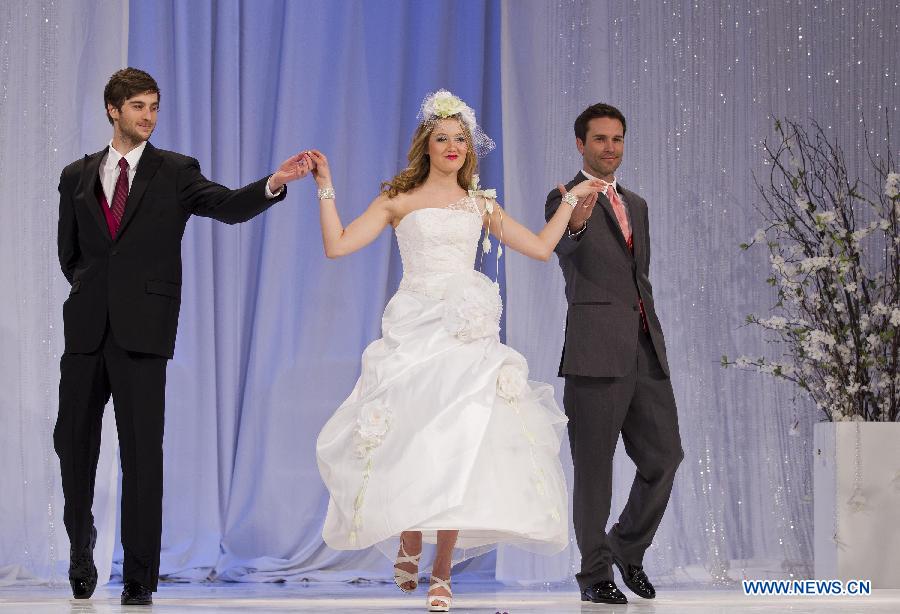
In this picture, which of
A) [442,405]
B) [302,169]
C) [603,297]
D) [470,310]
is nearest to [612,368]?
[603,297]

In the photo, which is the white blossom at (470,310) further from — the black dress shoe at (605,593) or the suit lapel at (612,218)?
the black dress shoe at (605,593)

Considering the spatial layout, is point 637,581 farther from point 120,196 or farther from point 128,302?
point 120,196

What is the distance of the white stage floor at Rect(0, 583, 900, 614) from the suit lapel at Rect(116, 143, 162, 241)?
49.7 inches

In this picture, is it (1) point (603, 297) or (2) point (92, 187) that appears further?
(1) point (603, 297)

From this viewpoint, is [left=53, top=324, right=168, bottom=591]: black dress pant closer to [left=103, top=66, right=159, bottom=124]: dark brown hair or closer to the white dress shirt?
the white dress shirt

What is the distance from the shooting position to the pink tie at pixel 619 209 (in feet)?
15.5

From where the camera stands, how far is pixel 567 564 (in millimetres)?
6027

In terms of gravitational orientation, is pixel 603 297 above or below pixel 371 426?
above

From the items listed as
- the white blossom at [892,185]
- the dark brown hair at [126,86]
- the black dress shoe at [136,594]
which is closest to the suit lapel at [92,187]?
the dark brown hair at [126,86]

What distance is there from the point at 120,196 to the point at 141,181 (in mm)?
88

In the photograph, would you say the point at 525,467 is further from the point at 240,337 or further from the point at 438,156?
the point at 240,337

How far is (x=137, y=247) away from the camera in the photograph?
4125mm

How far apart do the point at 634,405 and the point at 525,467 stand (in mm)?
923

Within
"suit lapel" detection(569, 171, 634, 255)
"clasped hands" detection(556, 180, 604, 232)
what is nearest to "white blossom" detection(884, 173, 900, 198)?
"suit lapel" detection(569, 171, 634, 255)
